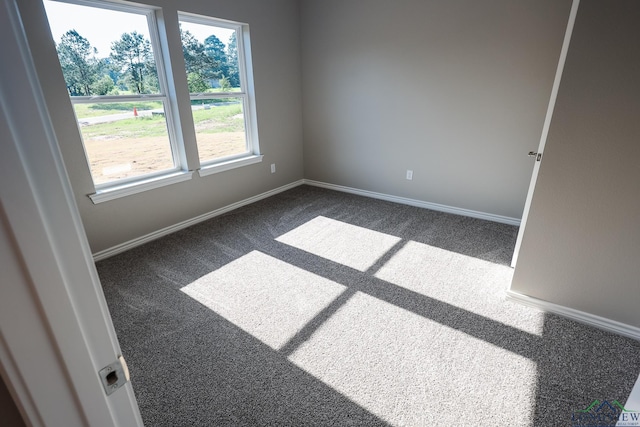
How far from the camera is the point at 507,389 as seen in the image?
1557 millimetres

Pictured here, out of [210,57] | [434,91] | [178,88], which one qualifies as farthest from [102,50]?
[434,91]

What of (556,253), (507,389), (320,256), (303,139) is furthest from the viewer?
(303,139)

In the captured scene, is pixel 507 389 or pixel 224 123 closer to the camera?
pixel 507 389

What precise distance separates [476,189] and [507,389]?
233 cm

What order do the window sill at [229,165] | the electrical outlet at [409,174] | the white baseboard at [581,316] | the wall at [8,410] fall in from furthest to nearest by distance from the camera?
1. the electrical outlet at [409,174]
2. the window sill at [229,165]
3. the white baseboard at [581,316]
4. the wall at [8,410]

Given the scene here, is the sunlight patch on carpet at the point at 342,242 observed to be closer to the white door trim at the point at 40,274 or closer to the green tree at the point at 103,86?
the green tree at the point at 103,86

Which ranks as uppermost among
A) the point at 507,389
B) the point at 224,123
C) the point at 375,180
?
the point at 224,123

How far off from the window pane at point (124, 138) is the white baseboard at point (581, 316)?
3199 millimetres

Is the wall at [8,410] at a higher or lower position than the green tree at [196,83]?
lower

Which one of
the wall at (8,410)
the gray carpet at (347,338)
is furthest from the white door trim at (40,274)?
the gray carpet at (347,338)

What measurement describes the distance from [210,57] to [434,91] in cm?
236

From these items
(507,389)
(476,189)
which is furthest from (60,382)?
(476,189)

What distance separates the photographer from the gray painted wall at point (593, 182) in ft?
5.07

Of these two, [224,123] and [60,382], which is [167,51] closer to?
[224,123]
